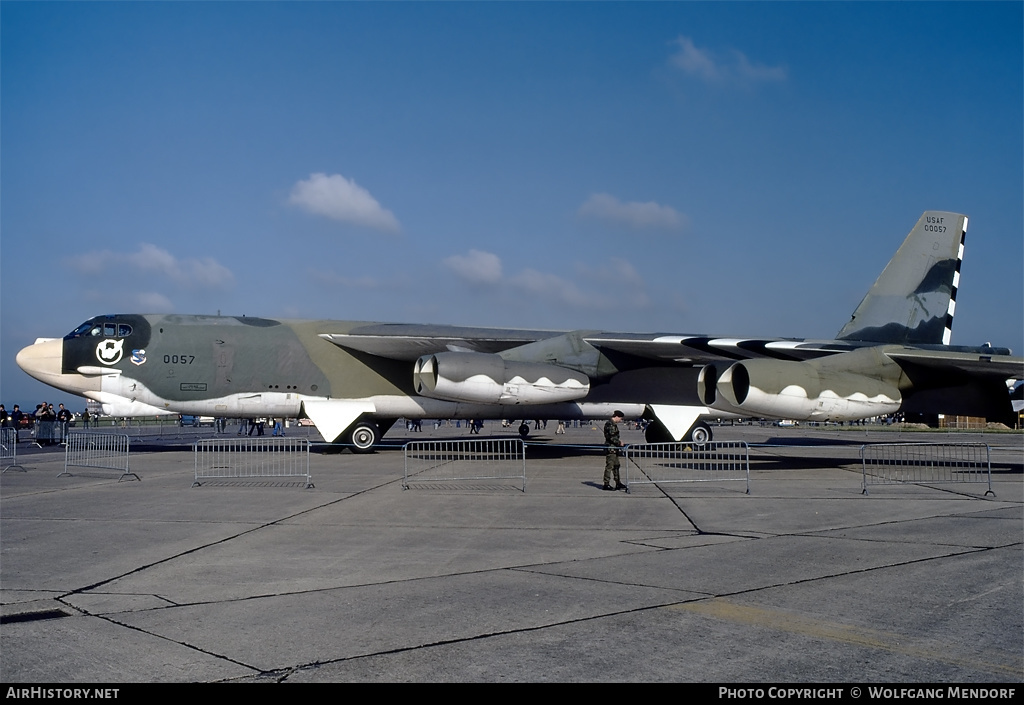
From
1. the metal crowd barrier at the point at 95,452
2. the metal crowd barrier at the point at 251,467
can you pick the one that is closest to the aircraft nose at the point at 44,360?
the metal crowd barrier at the point at 95,452

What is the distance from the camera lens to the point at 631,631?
4480mm

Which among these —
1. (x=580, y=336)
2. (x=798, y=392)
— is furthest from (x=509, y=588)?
(x=580, y=336)

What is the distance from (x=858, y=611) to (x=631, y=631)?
156cm

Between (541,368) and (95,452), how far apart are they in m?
9.65

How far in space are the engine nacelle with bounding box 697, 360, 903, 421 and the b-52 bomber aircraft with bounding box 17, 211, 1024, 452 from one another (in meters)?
0.03

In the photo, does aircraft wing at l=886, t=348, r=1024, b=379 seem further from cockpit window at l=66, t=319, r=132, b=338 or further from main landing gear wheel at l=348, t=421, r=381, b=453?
cockpit window at l=66, t=319, r=132, b=338

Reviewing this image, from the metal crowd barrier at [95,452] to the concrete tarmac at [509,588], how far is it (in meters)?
3.57

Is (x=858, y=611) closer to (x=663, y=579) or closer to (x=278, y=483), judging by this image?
(x=663, y=579)

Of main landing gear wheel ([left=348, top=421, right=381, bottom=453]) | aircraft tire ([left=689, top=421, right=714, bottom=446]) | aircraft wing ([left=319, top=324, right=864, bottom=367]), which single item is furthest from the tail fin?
main landing gear wheel ([left=348, top=421, right=381, bottom=453])

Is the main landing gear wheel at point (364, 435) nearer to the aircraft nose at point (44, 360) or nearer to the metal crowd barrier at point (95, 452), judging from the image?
the metal crowd barrier at point (95, 452)

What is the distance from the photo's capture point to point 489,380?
1555cm

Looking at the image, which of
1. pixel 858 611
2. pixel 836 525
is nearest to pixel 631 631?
pixel 858 611

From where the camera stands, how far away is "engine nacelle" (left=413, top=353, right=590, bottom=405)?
1536 cm

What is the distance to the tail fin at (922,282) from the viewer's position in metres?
16.5
